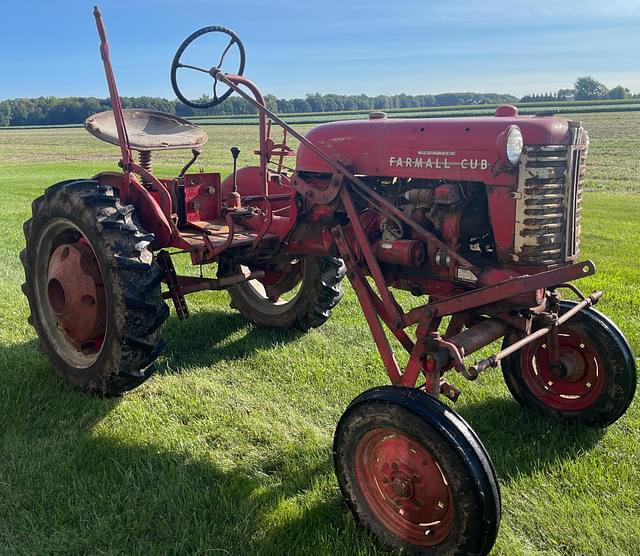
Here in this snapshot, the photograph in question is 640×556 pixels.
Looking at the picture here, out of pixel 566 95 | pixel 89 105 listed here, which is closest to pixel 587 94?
pixel 566 95

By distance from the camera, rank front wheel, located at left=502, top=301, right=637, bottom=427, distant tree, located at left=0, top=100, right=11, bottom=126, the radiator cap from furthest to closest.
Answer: distant tree, located at left=0, top=100, right=11, bottom=126, front wheel, located at left=502, top=301, right=637, bottom=427, the radiator cap

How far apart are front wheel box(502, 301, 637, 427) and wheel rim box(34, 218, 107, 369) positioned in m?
2.59

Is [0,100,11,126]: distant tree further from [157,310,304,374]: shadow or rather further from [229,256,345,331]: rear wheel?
[229,256,345,331]: rear wheel

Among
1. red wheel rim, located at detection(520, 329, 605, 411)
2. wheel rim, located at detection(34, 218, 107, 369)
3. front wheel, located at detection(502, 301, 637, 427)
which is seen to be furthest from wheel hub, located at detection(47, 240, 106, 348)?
red wheel rim, located at detection(520, 329, 605, 411)

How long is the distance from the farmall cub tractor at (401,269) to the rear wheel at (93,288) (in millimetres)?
11

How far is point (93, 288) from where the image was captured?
12.6ft

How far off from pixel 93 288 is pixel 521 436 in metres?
2.75

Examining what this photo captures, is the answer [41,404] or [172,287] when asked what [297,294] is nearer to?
[172,287]

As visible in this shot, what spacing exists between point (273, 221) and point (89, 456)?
1.79m

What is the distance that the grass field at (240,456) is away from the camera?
8.61 feet

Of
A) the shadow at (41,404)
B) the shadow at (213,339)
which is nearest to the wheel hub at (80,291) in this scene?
the shadow at (41,404)

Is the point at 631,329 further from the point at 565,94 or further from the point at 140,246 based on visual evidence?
the point at 565,94

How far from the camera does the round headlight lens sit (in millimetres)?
2643

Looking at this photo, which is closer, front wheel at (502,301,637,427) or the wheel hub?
front wheel at (502,301,637,427)
